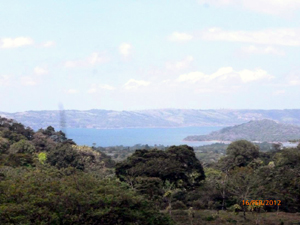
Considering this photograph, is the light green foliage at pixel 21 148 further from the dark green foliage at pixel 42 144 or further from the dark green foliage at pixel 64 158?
the dark green foliage at pixel 64 158

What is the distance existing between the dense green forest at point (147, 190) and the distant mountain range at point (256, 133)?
137m

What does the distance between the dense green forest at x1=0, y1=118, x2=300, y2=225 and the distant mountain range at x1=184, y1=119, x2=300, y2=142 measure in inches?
5413

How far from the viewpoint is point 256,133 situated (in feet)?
591

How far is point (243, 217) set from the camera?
18547mm

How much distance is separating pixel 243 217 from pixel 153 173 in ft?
21.4

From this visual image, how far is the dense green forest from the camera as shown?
35.6 feet

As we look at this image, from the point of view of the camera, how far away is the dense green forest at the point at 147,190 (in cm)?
1084

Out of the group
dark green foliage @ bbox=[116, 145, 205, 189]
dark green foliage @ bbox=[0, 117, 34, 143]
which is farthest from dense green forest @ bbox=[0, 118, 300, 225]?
dark green foliage @ bbox=[0, 117, 34, 143]

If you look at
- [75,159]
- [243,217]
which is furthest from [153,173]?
[75,159]

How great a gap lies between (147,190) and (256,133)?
168 meters

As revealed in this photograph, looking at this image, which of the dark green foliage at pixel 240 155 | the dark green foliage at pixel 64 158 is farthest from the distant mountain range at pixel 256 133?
the dark green foliage at pixel 64 158
